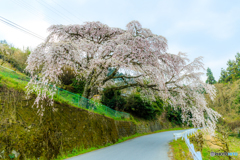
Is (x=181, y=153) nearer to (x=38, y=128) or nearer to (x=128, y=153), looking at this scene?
(x=128, y=153)

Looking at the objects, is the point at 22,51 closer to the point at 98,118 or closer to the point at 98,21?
the point at 98,21

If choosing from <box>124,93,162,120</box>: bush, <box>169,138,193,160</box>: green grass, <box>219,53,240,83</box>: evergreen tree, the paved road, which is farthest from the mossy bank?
<box>219,53,240,83</box>: evergreen tree

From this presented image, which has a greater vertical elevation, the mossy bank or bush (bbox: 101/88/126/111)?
bush (bbox: 101/88/126/111)

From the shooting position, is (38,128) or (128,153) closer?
(38,128)

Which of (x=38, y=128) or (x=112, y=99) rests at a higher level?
(x=112, y=99)

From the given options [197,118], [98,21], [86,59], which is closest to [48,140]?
[86,59]

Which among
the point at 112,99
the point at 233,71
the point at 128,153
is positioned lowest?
the point at 128,153

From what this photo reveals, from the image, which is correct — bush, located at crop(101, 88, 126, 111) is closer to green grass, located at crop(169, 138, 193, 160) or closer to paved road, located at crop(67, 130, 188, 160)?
paved road, located at crop(67, 130, 188, 160)

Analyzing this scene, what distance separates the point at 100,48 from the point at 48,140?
685 centimetres

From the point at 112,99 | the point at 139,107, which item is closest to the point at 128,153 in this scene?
the point at 112,99

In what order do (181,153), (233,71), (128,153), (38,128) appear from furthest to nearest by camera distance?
(233,71)
(128,153)
(181,153)
(38,128)

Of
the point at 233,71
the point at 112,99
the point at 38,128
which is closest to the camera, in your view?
the point at 38,128

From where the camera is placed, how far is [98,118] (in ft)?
38.5

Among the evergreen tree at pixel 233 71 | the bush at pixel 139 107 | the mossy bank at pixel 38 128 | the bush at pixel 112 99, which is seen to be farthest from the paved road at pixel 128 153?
the evergreen tree at pixel 233 71
